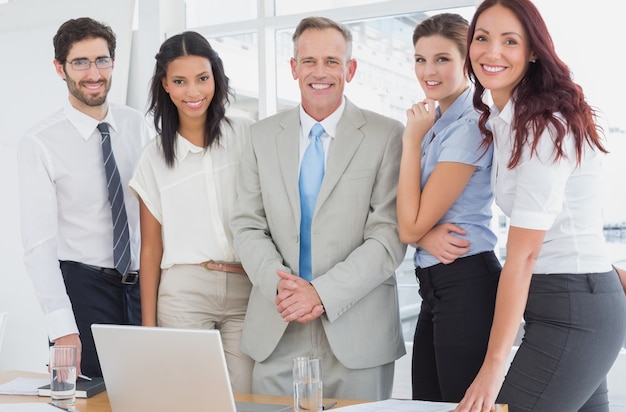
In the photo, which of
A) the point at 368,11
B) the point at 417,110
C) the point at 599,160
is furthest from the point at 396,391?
the point at 599,160

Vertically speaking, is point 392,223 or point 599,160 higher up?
point 599,160

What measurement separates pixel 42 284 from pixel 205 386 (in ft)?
4.40

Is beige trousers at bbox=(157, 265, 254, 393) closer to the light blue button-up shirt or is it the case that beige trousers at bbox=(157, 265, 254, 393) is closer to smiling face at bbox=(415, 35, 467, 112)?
the light blue button-up shirt

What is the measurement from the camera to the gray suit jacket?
106 inches

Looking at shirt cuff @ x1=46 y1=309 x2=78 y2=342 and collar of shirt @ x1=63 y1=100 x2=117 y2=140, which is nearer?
shirt cuff @ x1=46 y1=309 x2=78 y2=342

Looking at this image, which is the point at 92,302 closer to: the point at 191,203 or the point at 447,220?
the point at 191,203

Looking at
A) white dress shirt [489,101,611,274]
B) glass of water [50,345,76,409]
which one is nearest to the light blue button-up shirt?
white dress shirt [489,101,611,274]

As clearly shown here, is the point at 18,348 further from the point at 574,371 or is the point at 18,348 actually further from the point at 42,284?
the point at 574,371

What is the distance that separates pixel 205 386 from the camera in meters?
1.91

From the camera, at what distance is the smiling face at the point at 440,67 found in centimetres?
277

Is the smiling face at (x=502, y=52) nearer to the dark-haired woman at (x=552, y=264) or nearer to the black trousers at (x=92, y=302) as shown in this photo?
the dark-haired woman at (x=552, y=264)

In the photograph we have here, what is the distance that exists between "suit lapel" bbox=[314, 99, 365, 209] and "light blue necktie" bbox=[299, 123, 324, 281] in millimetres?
59

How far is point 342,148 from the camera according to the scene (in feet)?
9.22

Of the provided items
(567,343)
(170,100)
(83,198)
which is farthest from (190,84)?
(567,343)
